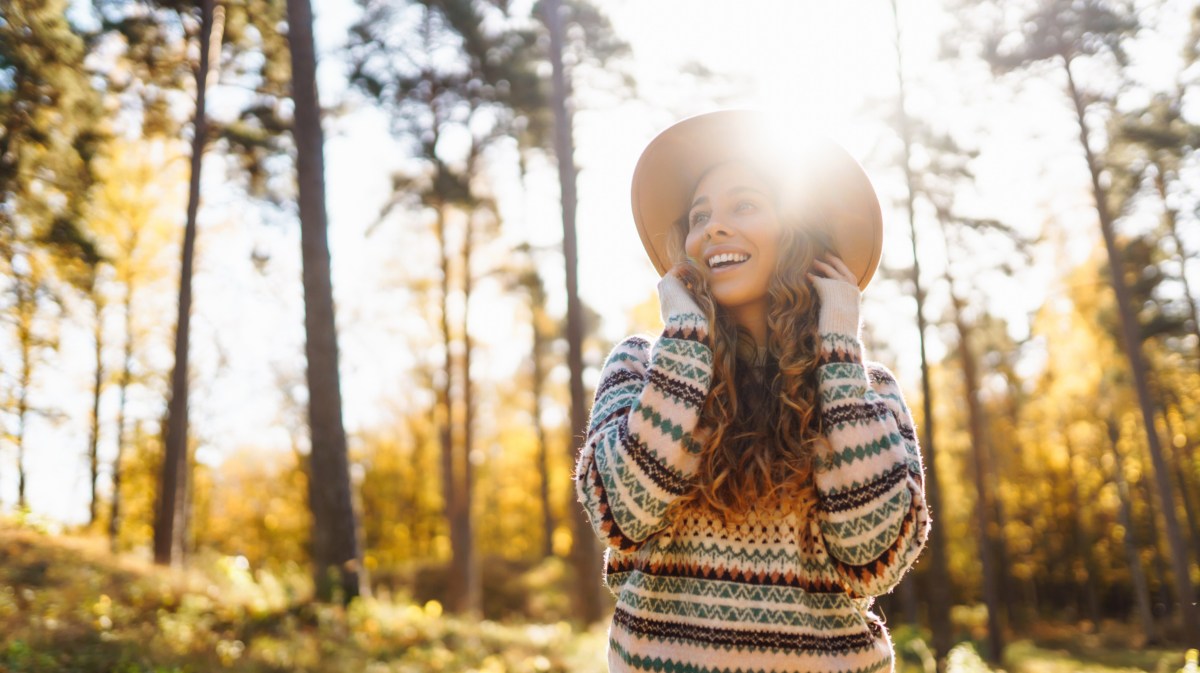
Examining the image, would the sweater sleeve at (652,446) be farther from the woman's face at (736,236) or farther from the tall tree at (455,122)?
the tall tree at (455,122)

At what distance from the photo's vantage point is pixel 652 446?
1.74 metres

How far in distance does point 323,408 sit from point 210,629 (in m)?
2.50

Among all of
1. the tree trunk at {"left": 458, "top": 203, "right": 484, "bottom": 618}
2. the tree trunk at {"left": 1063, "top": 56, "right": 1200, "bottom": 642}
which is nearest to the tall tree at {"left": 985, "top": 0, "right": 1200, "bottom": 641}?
the tree trunk at {"left": 1063, "top": 56, "right": 1200, "bottom": 642}

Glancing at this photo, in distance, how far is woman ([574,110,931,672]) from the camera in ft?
5.67

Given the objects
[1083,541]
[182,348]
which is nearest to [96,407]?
[182,348]

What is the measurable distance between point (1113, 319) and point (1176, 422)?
517 inches

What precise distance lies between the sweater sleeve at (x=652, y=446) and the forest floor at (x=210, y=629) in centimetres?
597

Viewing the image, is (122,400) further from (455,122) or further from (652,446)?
(652,446)

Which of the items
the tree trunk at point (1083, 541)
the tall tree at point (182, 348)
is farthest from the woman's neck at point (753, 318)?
the tree trunk at point (1083, 541)

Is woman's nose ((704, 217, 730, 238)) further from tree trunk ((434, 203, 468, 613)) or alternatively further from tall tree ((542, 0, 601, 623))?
tree trunk ((434, 203, 468, 613))

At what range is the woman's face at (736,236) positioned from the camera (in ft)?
6.51

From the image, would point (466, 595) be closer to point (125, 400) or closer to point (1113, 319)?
point (125, 400)

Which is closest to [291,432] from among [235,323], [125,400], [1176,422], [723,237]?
[125,400]

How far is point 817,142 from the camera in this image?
2121 mm
